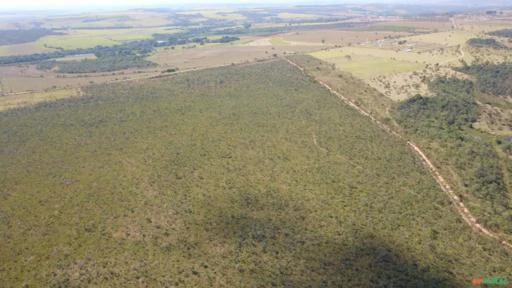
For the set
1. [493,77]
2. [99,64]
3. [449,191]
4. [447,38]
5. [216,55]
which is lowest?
[449,191]

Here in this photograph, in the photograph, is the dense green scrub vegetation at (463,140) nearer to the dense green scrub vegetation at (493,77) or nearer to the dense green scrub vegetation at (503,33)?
the dense green scrub vegetation at (493,77)

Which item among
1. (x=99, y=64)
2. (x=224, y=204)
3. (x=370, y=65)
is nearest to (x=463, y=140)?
(x=224, y=204)

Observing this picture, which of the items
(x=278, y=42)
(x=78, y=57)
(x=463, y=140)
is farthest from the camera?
(x=278, y=42)

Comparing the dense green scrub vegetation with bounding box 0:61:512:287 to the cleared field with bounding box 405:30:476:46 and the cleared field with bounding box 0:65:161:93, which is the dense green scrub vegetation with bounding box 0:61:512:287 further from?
the cleared field with bounding box 405:30:476:46

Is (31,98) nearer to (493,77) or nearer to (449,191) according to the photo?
(449,191)

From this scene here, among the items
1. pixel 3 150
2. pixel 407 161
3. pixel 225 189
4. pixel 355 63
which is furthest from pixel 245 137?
pixel 355 63

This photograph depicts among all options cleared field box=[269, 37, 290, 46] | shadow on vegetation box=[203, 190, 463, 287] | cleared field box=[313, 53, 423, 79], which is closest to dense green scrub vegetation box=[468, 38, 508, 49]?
cleared field box=[313, 53, 423, 79]

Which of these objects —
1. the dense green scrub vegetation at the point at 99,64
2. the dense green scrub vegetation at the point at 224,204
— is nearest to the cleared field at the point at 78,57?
the dense green scrub vegetation at the point at 99,64
